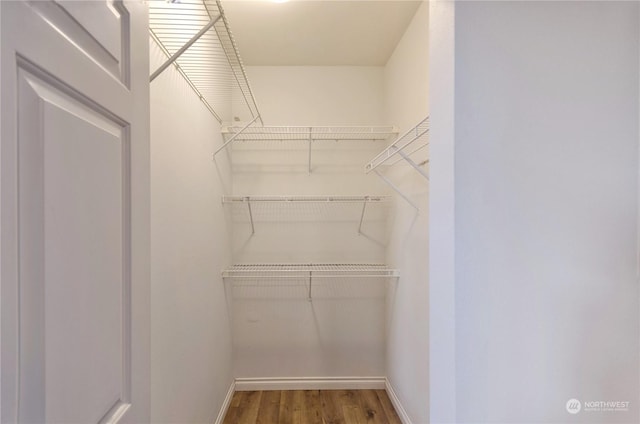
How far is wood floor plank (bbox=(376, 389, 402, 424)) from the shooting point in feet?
6.30

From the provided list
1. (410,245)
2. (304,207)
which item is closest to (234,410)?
(304,207)

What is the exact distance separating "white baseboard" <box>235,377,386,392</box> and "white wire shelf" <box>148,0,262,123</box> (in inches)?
80.9

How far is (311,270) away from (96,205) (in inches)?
66.9

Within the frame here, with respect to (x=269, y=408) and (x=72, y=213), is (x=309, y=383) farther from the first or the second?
(x=72, y=213)

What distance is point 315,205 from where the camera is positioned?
2320mm

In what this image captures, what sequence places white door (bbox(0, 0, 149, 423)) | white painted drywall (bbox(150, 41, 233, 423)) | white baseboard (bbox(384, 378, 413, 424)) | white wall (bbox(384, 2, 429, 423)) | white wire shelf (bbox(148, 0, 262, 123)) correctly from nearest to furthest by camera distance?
white door (bbox(0, 0, 149, 423)) → white wire shelf (bbox(148, 0, 262, 123)) → white painted drywall (bbox(150, 41, 233, 423)) → white wall (bbox(384, 2, 429, 423)) → white baseboard (bbox(384, 378, 413, 424))

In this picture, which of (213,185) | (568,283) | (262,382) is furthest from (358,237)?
(568,283)

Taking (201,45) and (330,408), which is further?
(330,408)

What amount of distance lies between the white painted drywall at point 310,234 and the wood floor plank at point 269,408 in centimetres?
14

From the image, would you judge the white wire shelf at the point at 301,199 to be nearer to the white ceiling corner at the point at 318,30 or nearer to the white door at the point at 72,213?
the white ceiling corner at the point at 318,30

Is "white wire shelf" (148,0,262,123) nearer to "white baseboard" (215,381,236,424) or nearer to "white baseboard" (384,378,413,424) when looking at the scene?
"white baseboard" (215,381,236,424)

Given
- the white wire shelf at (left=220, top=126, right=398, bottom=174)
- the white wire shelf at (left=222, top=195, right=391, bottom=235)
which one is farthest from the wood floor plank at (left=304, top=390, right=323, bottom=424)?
the white wire shelf at (left=220, top=126, right=398, bottom=174)

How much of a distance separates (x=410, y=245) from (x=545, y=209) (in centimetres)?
108

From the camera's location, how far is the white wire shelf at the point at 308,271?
2.13 meters
